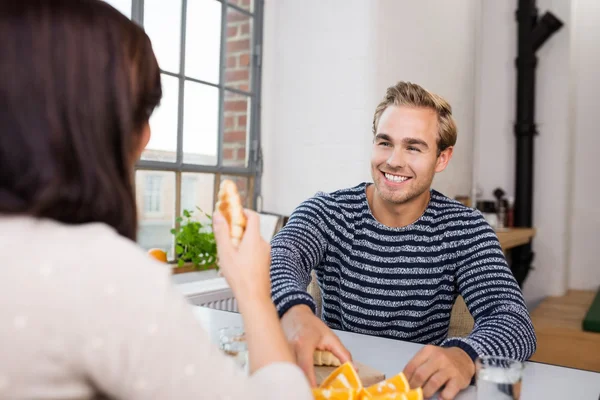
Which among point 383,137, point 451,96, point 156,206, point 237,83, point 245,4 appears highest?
point 245,4

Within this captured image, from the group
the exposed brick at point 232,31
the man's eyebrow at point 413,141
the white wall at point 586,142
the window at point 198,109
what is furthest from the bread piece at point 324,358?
the white wall at point 586,142

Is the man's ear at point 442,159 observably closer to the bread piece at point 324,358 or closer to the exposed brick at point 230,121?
the bread piece at point 324,358

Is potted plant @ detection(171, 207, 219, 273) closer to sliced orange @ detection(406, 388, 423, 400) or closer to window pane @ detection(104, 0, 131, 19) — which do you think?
window pane @ detection(104, 0, 131, 19)

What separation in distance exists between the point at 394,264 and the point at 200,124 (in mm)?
1426

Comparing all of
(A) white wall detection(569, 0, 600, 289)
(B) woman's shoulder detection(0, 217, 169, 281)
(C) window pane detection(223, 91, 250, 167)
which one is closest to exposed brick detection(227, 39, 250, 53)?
(C) window pane detection(223, 91, 250, 167)

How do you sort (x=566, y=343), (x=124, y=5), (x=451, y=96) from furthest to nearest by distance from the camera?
(x=451, y=96) → (x=566, y=343) → (x=124, y=5)

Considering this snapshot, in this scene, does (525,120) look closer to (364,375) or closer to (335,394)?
(364,375)

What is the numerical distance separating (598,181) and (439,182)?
145 cm

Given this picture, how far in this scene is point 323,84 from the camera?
2.89 m

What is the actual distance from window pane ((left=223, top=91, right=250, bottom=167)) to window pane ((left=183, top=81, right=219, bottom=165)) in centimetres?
6

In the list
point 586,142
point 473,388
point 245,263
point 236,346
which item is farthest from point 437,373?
point 586,142

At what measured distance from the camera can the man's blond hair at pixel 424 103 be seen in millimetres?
1728

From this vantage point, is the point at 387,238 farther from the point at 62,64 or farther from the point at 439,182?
the point at 439,182


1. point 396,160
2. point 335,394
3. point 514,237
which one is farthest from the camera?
point 514,237
